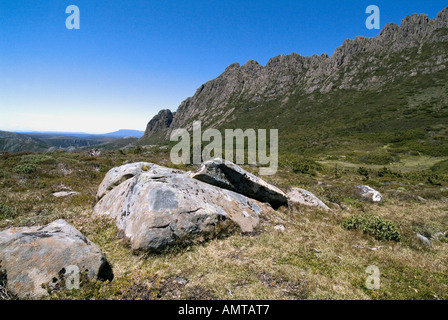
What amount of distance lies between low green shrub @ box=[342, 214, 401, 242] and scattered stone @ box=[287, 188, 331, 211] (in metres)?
2.91

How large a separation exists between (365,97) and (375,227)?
13129cm

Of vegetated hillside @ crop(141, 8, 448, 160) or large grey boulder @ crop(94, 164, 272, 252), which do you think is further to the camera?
vegetated hillside @ crop(141, 8, 448, 160)

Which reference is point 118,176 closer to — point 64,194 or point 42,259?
point 64,194

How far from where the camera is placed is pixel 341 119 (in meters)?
98.4

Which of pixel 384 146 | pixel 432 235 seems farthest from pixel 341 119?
pixel 432 235

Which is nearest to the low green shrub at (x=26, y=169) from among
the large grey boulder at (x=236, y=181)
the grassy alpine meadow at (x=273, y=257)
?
the grassy alpine meadow at (x=273, y=257)

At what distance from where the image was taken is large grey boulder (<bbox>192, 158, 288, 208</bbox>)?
1232 centimetres

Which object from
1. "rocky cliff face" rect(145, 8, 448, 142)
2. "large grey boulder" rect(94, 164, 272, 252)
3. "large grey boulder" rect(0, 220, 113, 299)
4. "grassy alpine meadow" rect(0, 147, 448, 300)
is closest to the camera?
"large grey boulder" rect(0, 220, 113, 299)

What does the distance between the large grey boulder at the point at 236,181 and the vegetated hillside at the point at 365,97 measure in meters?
51.2

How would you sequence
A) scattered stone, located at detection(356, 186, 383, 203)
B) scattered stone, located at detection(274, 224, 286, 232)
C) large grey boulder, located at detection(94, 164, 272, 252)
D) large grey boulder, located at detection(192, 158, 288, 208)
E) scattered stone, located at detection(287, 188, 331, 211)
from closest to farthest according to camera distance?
large grey boulder, located at detection(94, 164, 272, 252), scattered stone, located at detection(274, 224, 286, 232), large grey boulder, located at detection(192, 158, 288, 208), scattered stone, located at detection(287, 188, 331, 211), scattered stone, located at detection(356, 186, 383, 203)

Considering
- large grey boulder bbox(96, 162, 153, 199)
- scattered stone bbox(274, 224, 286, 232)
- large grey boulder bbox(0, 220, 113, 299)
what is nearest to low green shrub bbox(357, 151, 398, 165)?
scattered stone bbox(274, 224, 286, 232)

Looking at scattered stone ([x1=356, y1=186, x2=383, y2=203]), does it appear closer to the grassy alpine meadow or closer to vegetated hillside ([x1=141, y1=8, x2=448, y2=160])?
the grassy alpine meadow

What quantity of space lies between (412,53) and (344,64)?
39.9m
